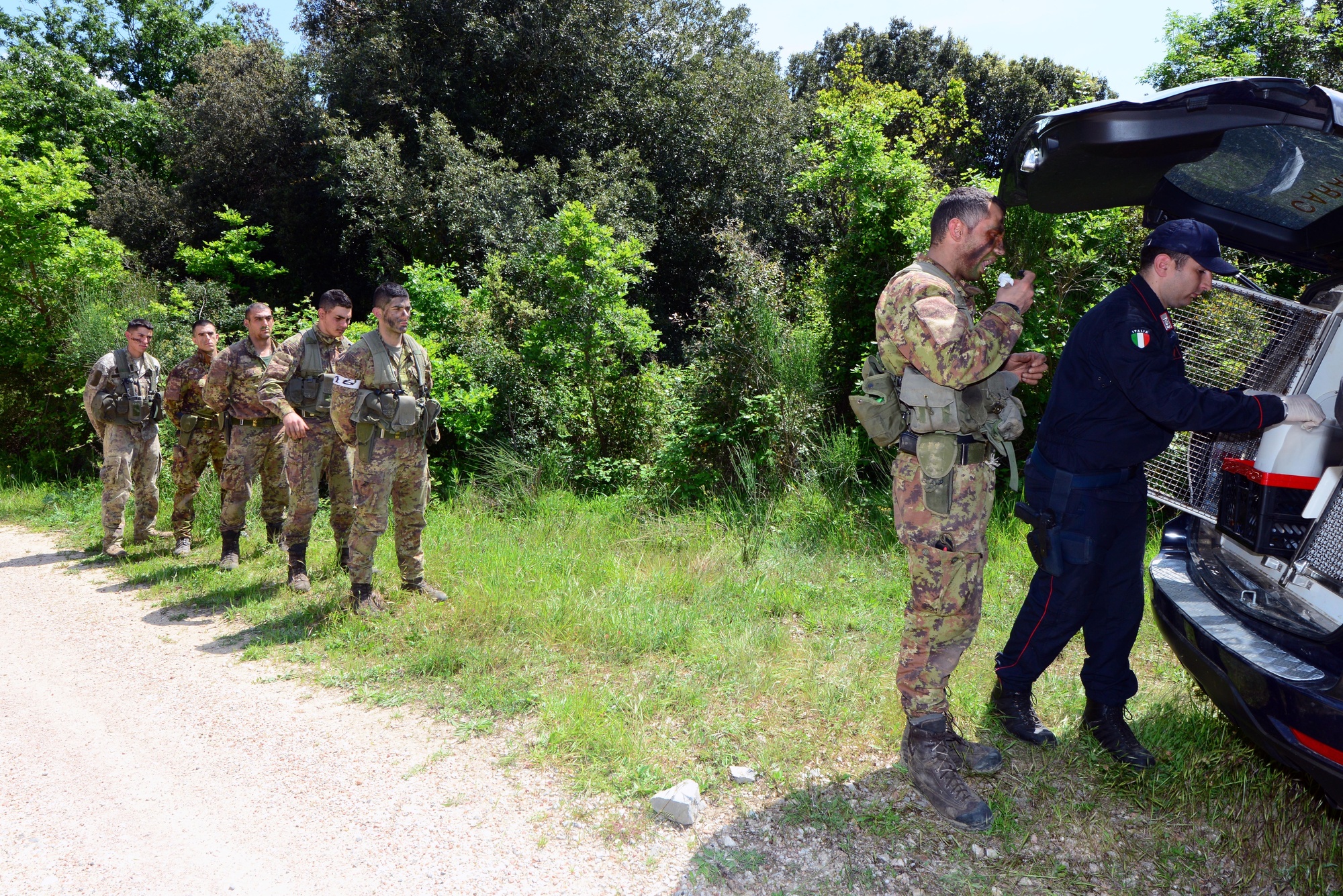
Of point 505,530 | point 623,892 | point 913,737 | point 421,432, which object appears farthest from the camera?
point 505,530

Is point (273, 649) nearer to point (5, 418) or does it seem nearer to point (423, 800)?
point (423, 800)

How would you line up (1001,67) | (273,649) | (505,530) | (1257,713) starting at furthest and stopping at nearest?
(1001,67), (505,530), (273,649), (1257,713)

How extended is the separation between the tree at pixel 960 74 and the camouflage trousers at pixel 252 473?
20.4 m

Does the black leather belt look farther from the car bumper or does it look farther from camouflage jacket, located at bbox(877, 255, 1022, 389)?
the car bumper

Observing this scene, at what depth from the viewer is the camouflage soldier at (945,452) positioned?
2934 millimetres

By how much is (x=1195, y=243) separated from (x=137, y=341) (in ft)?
25.7

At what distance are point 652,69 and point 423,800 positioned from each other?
53.3ft

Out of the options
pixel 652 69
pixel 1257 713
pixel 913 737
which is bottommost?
pixel 913 737

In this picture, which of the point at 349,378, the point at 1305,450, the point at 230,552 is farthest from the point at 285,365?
the point at 1305,450

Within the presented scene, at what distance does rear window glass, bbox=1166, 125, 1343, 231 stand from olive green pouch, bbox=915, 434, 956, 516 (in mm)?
1390

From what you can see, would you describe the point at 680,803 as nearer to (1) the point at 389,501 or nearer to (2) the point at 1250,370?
(2) the point at 1250,370

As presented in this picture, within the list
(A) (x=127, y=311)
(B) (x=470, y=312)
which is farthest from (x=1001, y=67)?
(A) (x=127, y=311)

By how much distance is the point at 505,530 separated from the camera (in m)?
7.02

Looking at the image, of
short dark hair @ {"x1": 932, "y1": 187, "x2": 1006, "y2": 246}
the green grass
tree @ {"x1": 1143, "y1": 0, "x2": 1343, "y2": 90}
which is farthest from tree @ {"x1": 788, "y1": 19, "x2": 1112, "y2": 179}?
short dark hair @ {"x1": 932, "y1": 187, "x2": 1006, "y2": 246}
